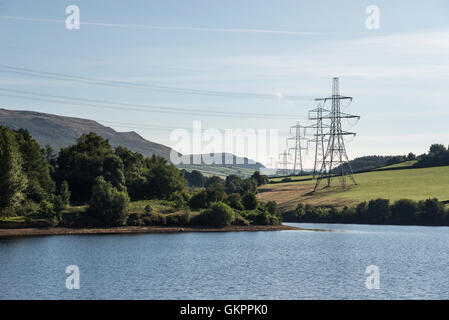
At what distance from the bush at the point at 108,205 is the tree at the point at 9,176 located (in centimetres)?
1837

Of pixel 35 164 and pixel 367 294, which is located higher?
pixel 35 164

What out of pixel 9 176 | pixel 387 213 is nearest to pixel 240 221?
pixel 387 213

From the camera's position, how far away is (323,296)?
170ft

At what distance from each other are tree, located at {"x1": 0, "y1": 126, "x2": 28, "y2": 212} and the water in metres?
11.8

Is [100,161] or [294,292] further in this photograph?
[100,161]

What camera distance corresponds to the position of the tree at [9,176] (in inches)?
4370

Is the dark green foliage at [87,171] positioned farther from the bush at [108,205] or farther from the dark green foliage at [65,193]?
the bush at [108,205]

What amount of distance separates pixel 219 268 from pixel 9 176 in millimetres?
58473

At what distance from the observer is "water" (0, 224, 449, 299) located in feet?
175

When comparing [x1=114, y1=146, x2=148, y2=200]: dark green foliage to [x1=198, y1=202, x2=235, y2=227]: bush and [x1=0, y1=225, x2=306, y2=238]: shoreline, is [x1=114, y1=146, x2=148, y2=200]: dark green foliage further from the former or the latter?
[x1=0, y1=225, x2=306, y2=238]: shoreline
